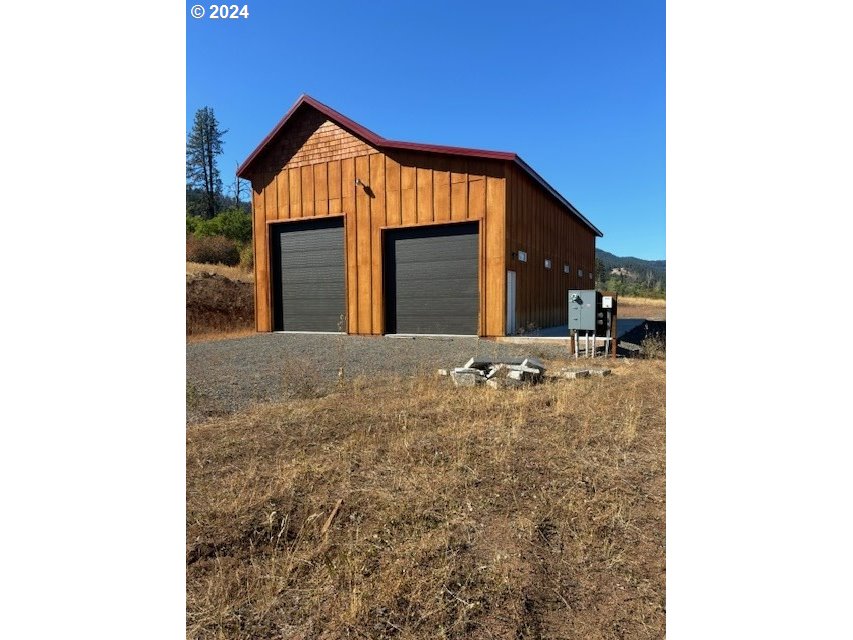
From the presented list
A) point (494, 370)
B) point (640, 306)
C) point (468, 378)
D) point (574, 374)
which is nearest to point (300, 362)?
point (468, 378)

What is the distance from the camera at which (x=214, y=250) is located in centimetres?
2112

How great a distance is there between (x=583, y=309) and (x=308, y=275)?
872 cm

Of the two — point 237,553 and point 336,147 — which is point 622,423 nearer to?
point 237,553

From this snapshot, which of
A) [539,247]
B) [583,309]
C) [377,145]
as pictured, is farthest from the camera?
[539,247]

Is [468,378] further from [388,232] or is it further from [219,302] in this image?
[219,302]

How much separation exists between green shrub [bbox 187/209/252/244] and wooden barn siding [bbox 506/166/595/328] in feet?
48.7

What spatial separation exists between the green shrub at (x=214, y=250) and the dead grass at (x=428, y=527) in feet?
63.9

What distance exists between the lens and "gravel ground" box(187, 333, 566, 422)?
17.0 feet

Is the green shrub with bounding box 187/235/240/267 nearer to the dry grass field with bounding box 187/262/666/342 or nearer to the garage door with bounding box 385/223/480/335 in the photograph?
the dry grass field with bounding box 187/262/666/342

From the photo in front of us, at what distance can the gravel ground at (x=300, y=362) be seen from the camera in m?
5.18

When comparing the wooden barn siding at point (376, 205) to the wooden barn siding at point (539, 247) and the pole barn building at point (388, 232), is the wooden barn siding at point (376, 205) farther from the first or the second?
the wooden barn siding at point (539, 247)

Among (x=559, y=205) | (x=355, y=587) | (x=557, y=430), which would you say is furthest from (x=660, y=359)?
(x=559, y=205)

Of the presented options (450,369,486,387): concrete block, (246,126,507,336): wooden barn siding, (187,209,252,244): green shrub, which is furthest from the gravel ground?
(187,209,252,244): green shrub

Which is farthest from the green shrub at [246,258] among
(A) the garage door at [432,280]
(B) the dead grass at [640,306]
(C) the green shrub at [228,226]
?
(B) the dead grass at [640,306]
